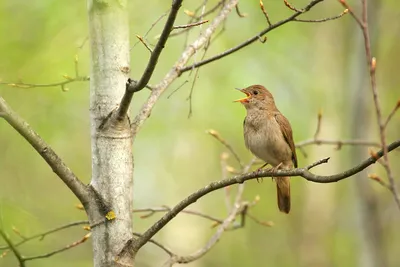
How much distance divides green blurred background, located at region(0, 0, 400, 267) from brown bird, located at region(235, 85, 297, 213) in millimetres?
2037

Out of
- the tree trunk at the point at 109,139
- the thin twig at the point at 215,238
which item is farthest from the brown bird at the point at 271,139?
the tree trunk at the point at 109,139

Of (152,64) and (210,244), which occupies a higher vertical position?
(152,64)

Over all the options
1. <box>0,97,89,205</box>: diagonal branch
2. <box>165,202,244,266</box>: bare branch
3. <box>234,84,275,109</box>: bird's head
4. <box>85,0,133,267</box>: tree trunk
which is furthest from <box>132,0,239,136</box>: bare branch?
<box>234,84,275,109</box>: bird's head

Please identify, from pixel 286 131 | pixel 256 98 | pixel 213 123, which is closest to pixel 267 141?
pixel 286 131

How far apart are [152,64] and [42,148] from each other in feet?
1.87

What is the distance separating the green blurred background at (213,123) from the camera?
798cm

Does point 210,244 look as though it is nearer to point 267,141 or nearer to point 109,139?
point 109,139

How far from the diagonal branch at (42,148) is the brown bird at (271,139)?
7.26ft

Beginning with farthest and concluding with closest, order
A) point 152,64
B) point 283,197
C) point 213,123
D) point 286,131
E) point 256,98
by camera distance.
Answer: point 213,123, point 256,98, point 286,131, point 283,197, point 152,64

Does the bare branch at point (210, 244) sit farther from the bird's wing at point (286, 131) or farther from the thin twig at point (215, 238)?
the bird's wing at point (286, 131)

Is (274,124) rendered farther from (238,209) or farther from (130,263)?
(130,263)

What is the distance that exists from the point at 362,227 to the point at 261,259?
22.6ft

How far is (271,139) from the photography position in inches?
201

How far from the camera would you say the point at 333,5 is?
38.8 ft
